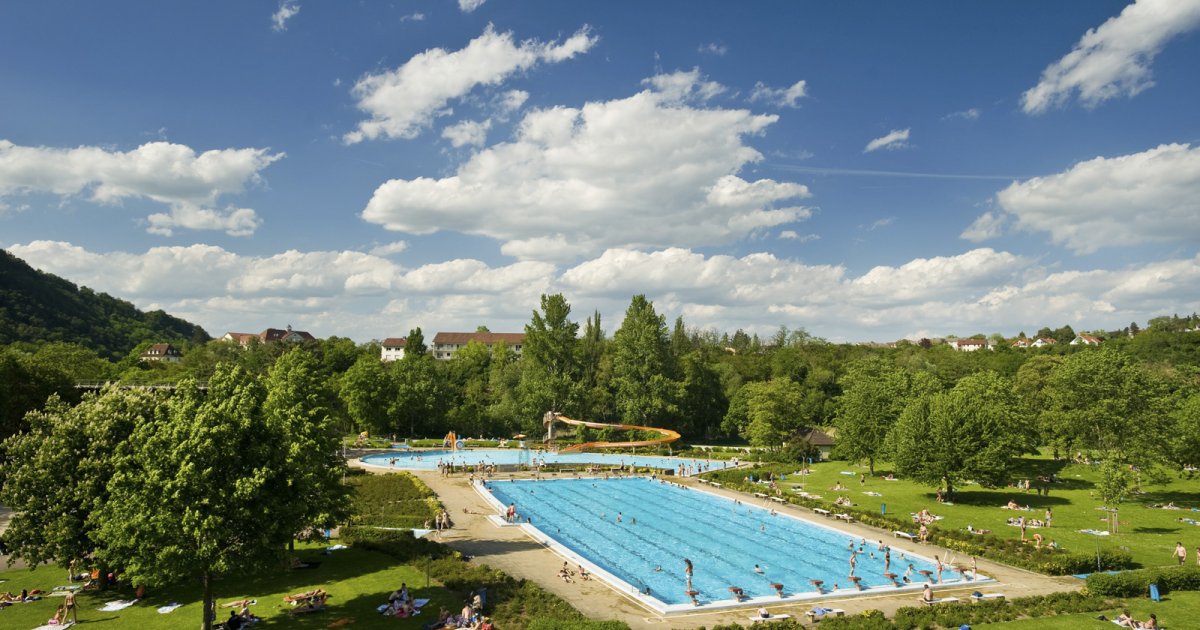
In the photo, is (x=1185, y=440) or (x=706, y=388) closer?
(x=1185, y=440)

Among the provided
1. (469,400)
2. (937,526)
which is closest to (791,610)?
(937,526)

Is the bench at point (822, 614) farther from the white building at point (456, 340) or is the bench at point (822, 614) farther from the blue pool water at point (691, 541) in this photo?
the white building at point (456, 340)

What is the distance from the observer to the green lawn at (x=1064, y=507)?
110ft

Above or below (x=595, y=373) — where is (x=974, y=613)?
below

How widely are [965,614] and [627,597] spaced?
498 inches

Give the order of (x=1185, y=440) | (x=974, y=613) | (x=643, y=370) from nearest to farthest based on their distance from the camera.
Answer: (x=974, y=613), (x=1185, y=440), (x=643, y=370)

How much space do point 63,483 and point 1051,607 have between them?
119 ft

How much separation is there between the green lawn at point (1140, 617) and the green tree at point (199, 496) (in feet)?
81.4

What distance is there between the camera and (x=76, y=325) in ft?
516

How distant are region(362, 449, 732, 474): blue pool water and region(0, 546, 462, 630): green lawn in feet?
112

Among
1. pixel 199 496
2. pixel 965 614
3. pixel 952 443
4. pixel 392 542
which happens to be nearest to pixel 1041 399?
pixel 952 443

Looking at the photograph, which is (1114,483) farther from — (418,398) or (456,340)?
(456,340)

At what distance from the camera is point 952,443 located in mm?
43719

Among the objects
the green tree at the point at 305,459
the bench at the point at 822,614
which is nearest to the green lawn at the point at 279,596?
the green tree at the point at 305,459
